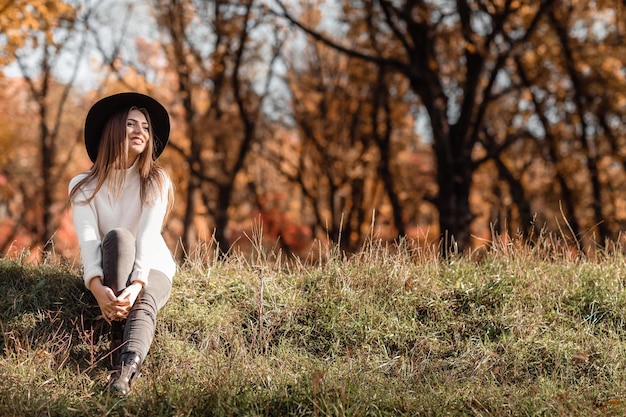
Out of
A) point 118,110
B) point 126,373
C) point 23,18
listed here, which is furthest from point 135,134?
point 23,18

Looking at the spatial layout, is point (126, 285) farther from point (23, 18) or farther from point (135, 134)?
point (23, 18)

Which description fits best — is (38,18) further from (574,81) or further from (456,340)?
(574,81)

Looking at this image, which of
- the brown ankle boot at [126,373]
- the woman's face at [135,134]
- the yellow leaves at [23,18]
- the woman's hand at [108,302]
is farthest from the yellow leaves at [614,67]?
the brown ankle boot at [126,373]

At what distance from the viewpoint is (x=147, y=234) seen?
453 cm

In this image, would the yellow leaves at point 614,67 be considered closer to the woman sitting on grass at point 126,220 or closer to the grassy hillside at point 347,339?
the grassy hillside at point 347,339

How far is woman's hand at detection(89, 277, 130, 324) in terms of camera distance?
4.20 m

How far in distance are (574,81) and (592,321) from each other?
11.6 meters

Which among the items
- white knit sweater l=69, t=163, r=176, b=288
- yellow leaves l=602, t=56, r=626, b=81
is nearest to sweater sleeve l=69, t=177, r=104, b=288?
white knit sweater l=69, t=163, r=176, b=288

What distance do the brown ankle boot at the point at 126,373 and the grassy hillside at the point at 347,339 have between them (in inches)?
3.4

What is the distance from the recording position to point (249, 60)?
57.8ft

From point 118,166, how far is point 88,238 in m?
0.57

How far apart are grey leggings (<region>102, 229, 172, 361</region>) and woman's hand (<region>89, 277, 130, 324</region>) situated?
0.18ft

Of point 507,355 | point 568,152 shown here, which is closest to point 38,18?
point 507,355

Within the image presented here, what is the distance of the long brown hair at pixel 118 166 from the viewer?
4.72 m
